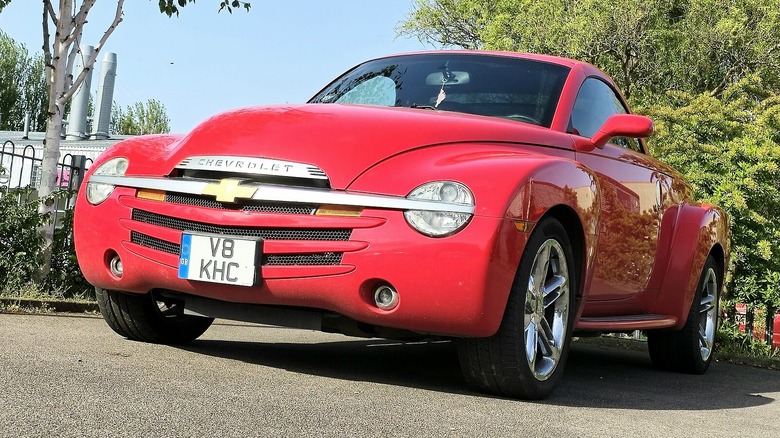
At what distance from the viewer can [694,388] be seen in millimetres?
6047

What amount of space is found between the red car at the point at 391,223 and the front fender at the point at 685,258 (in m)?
0.85

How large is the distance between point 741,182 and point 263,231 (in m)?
8.04

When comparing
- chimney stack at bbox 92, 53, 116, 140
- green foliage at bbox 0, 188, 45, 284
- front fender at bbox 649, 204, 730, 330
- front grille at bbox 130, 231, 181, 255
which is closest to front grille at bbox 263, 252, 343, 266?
front grille at bbox 130, 231, 181, 255

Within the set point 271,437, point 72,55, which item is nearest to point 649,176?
point 271,437

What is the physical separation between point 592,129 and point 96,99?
3916 centimetres

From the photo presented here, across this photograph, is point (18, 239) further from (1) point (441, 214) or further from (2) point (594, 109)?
(1) point (441, 214)

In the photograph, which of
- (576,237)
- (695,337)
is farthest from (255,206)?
(695,337)

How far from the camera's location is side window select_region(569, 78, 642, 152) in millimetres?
5621

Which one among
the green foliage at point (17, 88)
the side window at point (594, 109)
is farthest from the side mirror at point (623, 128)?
the green foliage at point (17, 88)

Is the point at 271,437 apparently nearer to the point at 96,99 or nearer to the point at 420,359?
the point at 420,359

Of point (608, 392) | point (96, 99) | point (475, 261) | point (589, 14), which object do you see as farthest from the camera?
point (96, 99)

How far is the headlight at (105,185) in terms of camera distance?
4.80 meters

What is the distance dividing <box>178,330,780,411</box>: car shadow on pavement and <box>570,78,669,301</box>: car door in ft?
1.76

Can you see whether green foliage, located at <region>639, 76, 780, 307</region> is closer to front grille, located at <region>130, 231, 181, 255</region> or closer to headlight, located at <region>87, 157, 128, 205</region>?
headlight, located at <region>87, 157, 128, 205</region>
